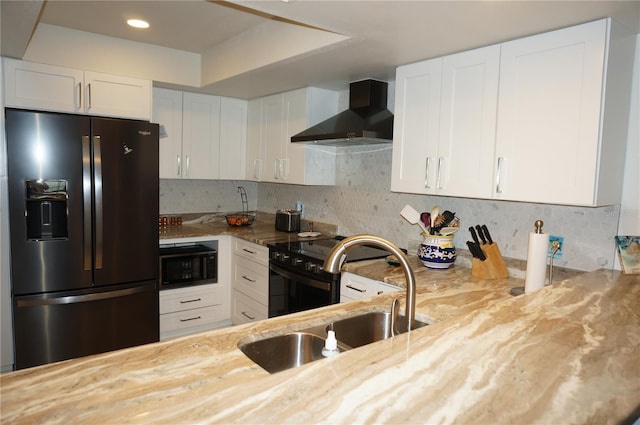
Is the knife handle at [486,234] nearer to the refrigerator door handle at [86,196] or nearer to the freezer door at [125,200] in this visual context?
the freezer door at [125,200]

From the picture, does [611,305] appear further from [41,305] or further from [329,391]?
[41,305]

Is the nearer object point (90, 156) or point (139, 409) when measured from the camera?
point (139, 409)

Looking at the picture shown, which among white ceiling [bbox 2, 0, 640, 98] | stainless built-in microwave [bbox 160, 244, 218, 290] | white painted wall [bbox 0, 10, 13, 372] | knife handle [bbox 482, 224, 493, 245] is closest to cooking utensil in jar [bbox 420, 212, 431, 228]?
knife handle [bbox 482, 224, 493, 245]

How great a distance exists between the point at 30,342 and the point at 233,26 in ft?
8.10

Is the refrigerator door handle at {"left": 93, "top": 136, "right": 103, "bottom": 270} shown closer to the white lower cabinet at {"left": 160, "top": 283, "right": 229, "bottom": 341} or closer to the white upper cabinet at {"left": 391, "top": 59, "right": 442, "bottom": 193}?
the white lower cabinet at {"left": 160, "top": 283, "right": 229, "bottom": 341}

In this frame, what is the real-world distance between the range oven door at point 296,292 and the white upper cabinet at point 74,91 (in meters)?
1.61

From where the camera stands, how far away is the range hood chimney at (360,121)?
109 inches

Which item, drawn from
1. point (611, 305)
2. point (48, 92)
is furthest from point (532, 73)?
point (48, 92)

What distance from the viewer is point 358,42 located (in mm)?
2193

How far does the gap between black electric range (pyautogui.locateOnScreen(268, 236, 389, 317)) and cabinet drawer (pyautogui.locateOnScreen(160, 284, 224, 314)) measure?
0.71m

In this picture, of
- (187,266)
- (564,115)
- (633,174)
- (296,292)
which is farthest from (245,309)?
(633,174)

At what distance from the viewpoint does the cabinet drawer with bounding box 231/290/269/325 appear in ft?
10.9

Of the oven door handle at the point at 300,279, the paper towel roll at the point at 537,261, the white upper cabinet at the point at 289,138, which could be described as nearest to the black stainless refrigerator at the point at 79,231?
the oven door handle at the point at 300,279

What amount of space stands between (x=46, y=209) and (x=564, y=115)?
3.03m
